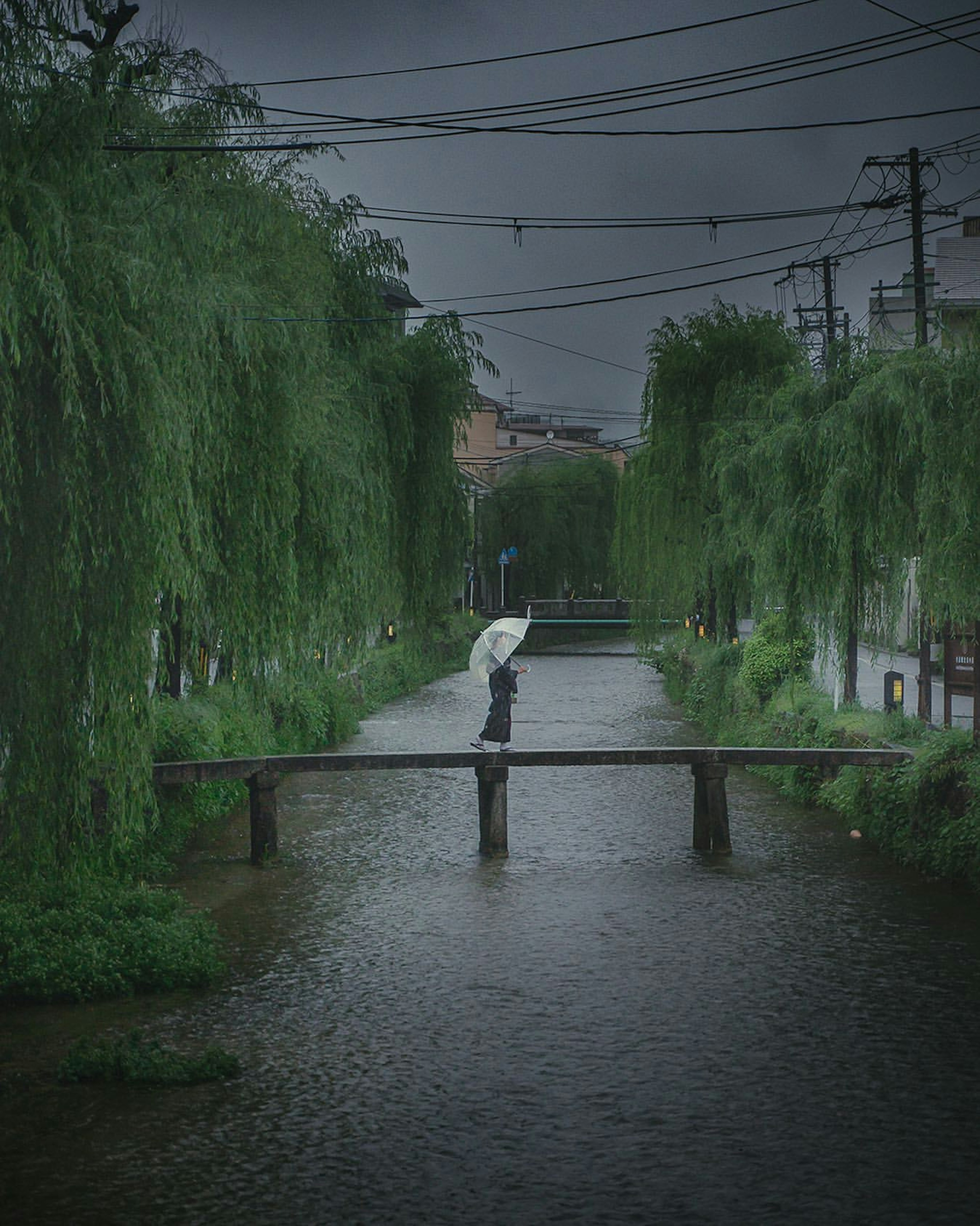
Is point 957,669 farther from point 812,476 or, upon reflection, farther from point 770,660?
point 770,660

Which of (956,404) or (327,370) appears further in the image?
(327,370)

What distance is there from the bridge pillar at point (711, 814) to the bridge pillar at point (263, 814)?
4.69 m

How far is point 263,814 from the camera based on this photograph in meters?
→ 15.7

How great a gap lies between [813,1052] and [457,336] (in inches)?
571

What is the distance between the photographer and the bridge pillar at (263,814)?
15.5 m

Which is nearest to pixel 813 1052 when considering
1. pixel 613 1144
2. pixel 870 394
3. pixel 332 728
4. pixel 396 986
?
pixel 613 1144

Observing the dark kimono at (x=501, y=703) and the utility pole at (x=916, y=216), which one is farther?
the utility pole at (x=916, y=216)

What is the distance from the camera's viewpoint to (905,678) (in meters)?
32.1

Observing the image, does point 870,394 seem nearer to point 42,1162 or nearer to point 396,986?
point 396,986

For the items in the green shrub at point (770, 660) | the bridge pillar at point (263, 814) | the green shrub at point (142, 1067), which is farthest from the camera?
the green shrub at point (770, 660)

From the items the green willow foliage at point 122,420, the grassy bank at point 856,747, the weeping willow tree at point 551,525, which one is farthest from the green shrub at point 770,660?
the weeping willow tree at point 551,525

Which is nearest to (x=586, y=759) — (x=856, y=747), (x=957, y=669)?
(x=856, y=747)

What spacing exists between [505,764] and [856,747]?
4.54 m

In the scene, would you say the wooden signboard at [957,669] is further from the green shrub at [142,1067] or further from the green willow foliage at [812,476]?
the green shrub at [142,1067]
